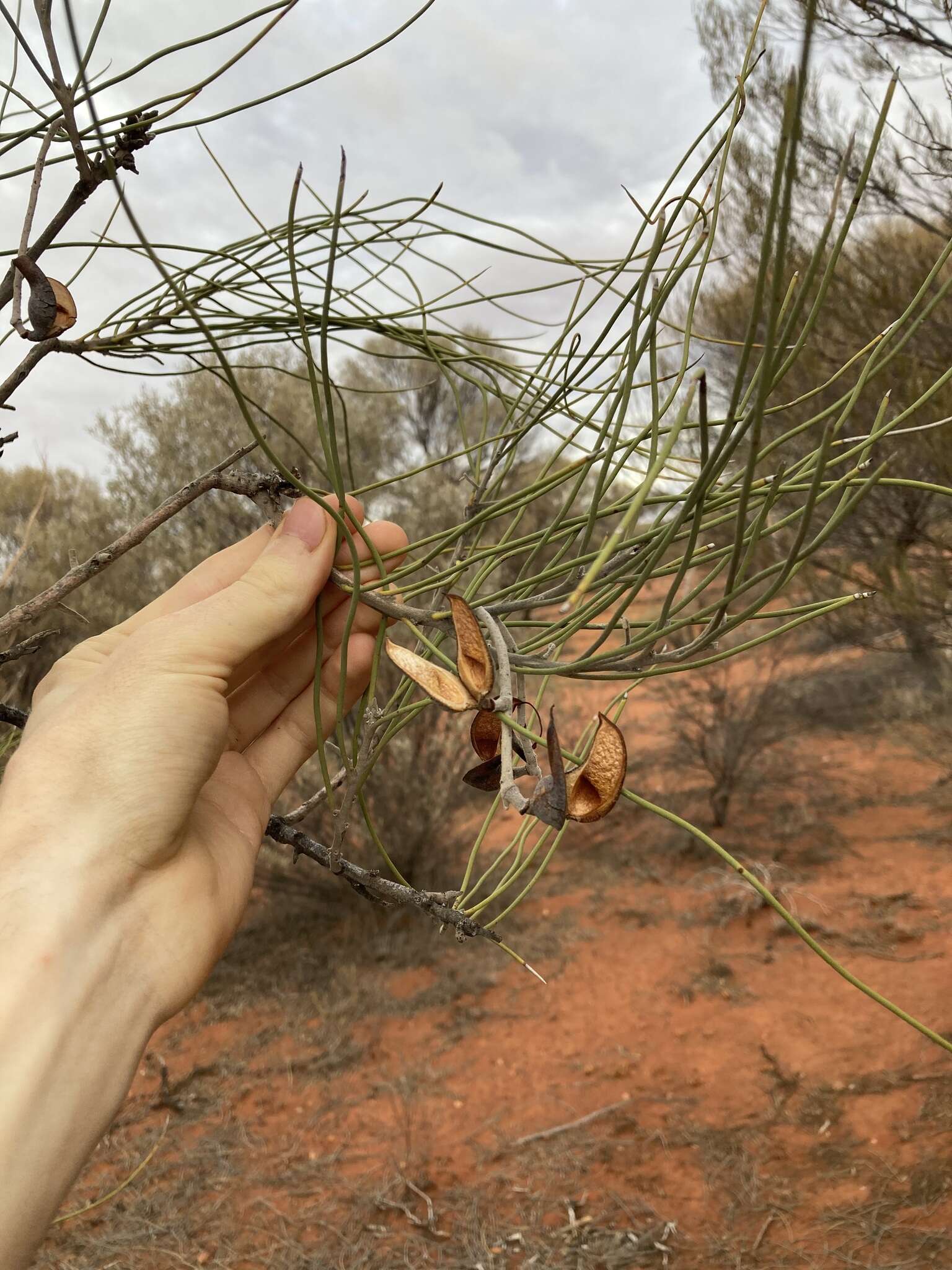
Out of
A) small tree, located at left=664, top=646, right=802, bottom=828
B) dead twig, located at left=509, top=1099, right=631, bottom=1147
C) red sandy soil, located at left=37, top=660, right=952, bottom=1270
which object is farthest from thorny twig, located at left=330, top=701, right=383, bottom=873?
small tree, located at left=664, top=646, right=802, bottom=828

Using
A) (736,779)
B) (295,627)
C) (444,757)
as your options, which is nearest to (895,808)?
(736,779)

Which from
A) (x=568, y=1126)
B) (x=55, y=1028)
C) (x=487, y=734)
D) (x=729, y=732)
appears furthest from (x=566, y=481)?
(x=729, y=732)

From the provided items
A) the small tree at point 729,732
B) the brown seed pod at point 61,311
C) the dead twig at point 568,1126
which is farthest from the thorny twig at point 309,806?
the small tree at point 729,732

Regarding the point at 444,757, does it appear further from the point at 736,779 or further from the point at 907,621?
the point at 907,621

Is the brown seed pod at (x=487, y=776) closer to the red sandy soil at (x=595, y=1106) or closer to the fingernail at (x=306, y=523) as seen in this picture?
the fingernail at (x=306, y=523)

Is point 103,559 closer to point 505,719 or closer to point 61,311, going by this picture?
point 61,311

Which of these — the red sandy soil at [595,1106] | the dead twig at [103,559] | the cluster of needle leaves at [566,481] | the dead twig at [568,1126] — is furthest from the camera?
the dead twig at [568,1126]

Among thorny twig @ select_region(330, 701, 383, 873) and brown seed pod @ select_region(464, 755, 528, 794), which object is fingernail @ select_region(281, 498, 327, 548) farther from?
brown seed pod @ select_region(464, 755, 528, 794)
